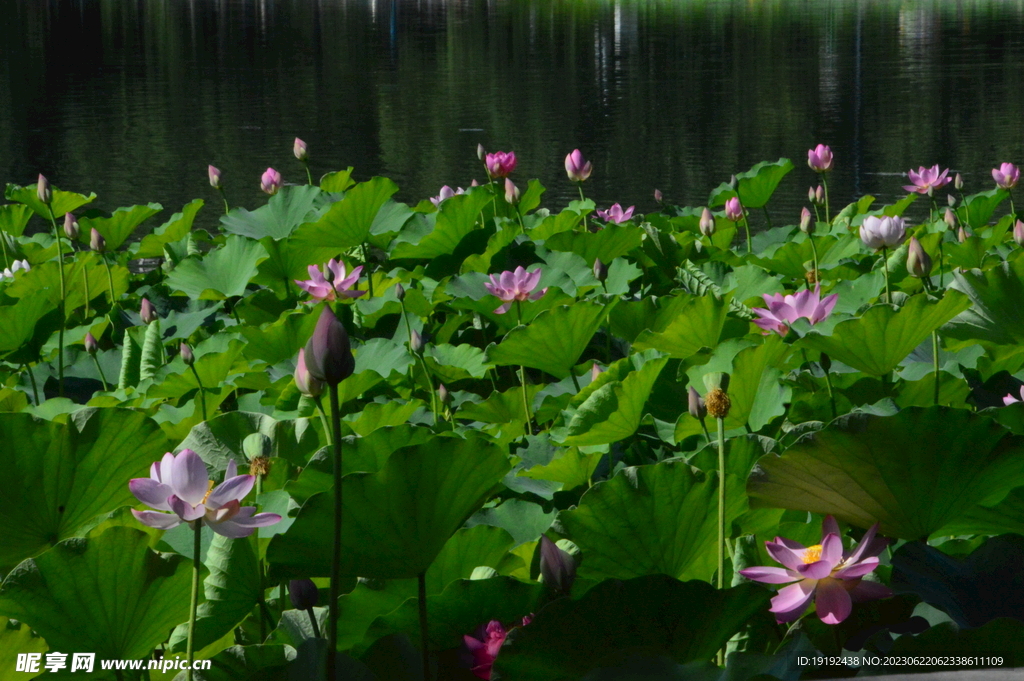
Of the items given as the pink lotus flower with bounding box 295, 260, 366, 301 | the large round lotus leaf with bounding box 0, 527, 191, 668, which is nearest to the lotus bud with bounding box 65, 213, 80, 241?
the pink lotus flower with bounding box 295, 260, 366, 301

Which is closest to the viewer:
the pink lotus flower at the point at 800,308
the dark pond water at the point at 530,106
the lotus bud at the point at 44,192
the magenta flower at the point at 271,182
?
the pink lotus flower at the point at 800,308

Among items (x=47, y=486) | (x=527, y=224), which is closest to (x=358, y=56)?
(x=527, y=224)

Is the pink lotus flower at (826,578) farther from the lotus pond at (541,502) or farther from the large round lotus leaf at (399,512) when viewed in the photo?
the large round lotus leaf at (399,512)

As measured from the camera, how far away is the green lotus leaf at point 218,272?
164 centimetres

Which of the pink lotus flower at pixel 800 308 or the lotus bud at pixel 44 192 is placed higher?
the lotus bud at pixel 44 192

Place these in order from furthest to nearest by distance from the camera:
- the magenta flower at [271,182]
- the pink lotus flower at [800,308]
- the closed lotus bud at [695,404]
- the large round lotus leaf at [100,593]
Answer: the magenta flower at [271,182]
the pink lotus flower at [800,308]
the closed lotus bud at [695,404]
the large round lotus leaf at [100,593]

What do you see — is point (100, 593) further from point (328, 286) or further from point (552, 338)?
point (328, 286)

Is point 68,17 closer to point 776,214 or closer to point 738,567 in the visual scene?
point 776,214

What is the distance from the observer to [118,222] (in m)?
2.07

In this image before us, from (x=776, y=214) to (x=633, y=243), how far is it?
8.83 ft

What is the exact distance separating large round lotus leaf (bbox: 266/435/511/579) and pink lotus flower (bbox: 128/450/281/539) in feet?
0.09

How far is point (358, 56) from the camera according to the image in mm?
19641

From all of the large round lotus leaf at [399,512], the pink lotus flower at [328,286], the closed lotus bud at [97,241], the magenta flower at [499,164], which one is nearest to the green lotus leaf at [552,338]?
the pink lotus flower at [328,286]

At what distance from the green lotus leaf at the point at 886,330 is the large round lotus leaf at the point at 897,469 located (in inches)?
10.9
